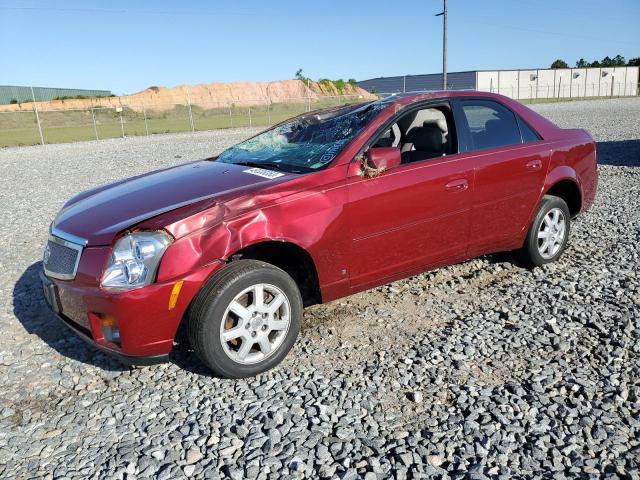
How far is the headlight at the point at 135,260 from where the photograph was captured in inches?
112

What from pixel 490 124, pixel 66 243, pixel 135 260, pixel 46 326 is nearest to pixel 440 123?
pixel 490 124

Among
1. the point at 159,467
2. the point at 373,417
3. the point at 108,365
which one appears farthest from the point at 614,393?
the point at 108,365

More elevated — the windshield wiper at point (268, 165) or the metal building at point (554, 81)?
the metal building at point (554, 81)

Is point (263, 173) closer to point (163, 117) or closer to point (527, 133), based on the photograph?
point (527, 133)

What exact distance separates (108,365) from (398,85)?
94184mm

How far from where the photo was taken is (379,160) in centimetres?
352

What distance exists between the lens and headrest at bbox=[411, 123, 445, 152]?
4.11 meters

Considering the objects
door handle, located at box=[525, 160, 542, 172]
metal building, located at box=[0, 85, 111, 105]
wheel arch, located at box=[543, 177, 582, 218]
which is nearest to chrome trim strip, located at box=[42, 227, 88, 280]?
door handle, located at box=[525, 160, 542, 172]

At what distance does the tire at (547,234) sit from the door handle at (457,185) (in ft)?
3.45

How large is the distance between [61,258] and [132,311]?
0.80m

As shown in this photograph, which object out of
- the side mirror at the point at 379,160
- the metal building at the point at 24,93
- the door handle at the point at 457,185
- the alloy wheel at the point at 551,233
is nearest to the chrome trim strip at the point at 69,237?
the side mirror at the point at 379,160

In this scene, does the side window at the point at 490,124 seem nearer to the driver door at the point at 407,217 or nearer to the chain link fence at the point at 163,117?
the driver door at the point at 407,217

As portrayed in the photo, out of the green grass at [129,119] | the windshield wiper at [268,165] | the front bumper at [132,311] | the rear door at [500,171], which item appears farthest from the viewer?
the green grass at [129,119]

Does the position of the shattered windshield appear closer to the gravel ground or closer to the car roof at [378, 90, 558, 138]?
the car roof at [378, 90, 558, 138]
